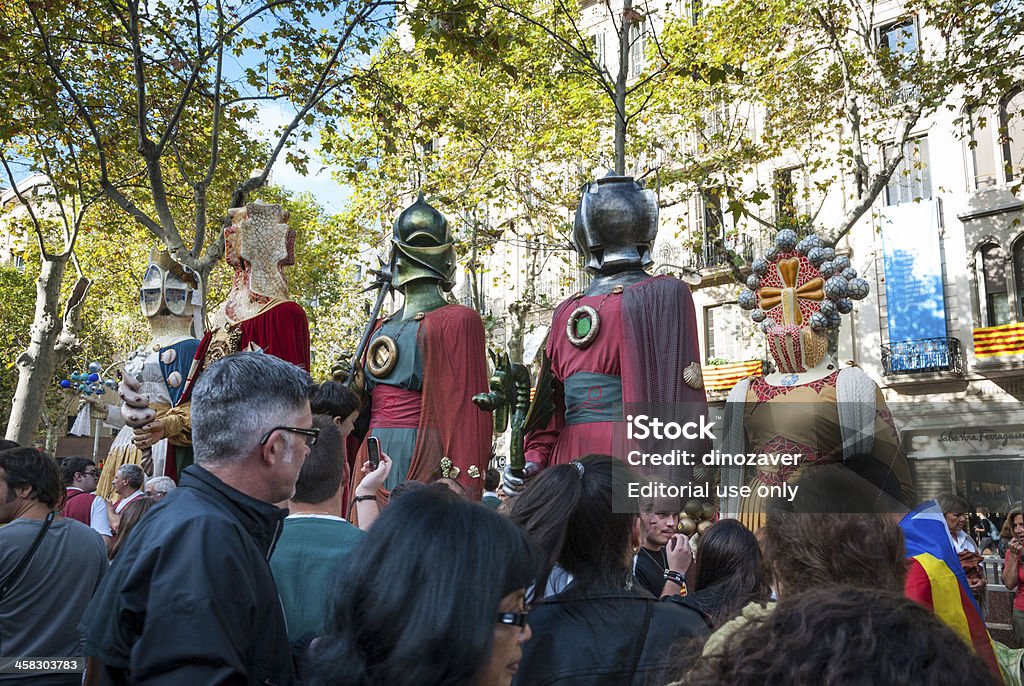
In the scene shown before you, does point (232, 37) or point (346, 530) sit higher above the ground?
point (232, 37)

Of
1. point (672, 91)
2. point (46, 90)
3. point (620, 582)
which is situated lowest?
point (620, 582)

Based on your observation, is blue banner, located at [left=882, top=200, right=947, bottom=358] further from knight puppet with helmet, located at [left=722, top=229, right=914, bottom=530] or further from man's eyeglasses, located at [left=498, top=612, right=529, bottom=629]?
man's eyeglasses, located at [left=498, top=612, right=529, bottom=629]

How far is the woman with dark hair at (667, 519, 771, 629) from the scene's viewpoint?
127 inches

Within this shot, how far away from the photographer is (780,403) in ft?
16.6

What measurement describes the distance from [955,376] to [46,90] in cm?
1872

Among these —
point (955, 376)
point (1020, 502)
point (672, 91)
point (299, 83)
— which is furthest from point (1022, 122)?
point (1020, 502)

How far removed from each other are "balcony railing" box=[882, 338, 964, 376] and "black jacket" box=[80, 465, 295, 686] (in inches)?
854

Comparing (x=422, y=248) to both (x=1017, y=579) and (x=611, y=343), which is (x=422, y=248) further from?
(x=1017, y=579)

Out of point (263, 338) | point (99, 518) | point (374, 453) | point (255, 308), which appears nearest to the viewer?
point (374, 453)

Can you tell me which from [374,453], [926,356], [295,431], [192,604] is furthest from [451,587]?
[926,356]

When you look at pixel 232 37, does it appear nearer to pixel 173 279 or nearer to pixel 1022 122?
pixel 173 279

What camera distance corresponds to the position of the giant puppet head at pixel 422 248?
20.6 ft

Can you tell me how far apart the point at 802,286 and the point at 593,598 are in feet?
12.0

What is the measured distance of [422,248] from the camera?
20.6 ft
